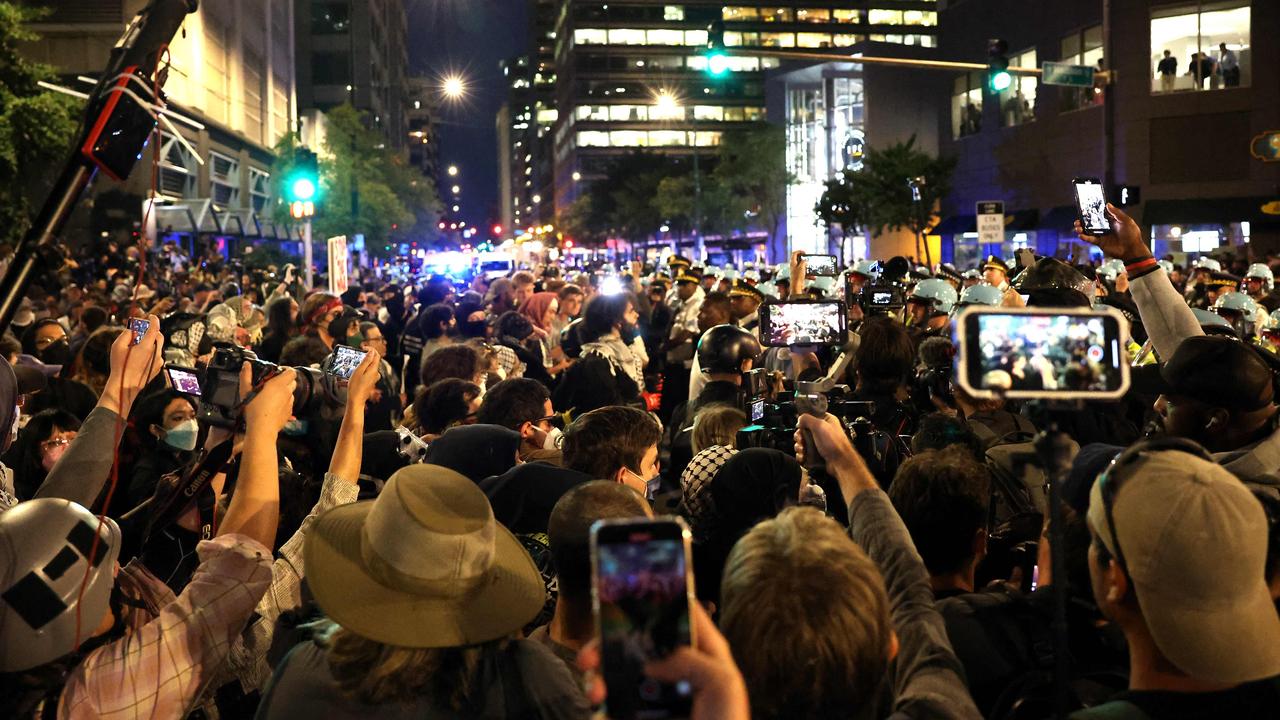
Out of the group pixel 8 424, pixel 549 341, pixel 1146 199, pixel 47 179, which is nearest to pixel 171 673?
pixel 8 424

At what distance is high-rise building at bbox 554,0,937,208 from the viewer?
144250 millimetres

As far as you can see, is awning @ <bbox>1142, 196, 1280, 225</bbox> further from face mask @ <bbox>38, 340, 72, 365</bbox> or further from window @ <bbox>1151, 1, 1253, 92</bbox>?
face mask @ <bbox>38, 340, 72, 365</bbox>

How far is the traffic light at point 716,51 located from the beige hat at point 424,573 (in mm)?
18707

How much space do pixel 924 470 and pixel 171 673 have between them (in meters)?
2.24

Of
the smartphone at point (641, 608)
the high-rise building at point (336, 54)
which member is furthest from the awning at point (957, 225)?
the high-rise building at point (336, 54)

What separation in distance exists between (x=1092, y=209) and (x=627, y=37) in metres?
159

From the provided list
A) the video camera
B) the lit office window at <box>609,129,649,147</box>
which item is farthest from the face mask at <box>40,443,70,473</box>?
the lit office window at <box>609,129,649,147</box>

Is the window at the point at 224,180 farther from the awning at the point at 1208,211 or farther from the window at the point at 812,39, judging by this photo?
the window at the point at 812,39

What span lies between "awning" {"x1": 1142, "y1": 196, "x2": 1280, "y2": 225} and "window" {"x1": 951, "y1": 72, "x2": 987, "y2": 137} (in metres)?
12.8

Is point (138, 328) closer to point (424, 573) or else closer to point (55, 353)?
point (424, 573)

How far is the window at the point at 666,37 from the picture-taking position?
15725 centimetres

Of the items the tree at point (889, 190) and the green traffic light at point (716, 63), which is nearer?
the green traffic light at point (716, 63)

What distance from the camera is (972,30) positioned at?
166 feet

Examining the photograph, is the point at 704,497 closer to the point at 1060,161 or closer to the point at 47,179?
the point at 47,179
